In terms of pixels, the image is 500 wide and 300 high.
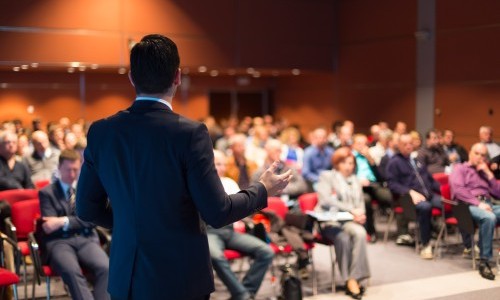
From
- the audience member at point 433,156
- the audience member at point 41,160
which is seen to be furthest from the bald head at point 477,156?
the audience member at point 41,160

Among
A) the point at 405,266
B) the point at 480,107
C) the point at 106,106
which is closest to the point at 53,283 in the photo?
the point at 405,266

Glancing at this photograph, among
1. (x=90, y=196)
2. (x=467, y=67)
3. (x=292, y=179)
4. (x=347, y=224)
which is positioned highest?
(x=467, y=67)

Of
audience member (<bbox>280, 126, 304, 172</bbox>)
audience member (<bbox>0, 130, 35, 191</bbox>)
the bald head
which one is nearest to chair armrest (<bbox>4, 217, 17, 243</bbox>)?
audience member (<bbox>0, 130, 35, 191</bbox>)

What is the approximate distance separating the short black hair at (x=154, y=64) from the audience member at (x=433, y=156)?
26.1 ft

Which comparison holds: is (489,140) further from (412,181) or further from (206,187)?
(206,187)

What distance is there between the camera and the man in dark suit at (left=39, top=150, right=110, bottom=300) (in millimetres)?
4895

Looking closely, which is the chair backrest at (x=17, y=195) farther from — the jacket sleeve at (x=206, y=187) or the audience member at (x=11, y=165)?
the jacket sleeve at (x=206, y=187)

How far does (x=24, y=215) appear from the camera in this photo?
593 cm

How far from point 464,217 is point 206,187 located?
6018 millimetres

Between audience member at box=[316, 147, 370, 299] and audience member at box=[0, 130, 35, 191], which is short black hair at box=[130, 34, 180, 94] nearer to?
audience member at box=[316, 147, 370, 299]

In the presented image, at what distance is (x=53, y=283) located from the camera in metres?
6.66

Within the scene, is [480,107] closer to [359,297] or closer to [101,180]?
[359,297]

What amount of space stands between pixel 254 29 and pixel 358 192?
334 inches

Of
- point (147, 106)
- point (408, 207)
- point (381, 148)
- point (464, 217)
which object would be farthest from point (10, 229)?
point (381, 148)
